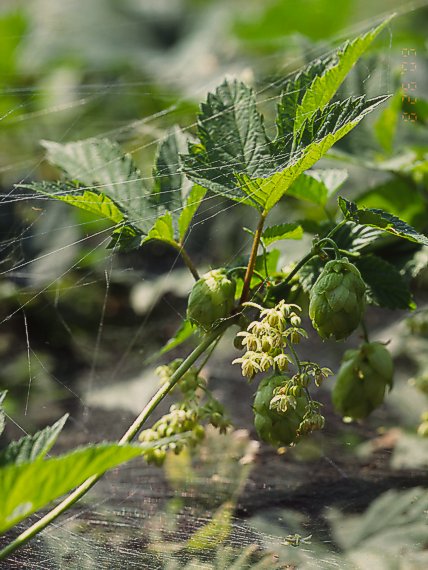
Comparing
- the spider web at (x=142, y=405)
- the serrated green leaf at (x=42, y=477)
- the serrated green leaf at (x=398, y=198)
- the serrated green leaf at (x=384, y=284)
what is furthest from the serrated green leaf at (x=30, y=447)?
the serrated green leaf at (x=398, y=198)

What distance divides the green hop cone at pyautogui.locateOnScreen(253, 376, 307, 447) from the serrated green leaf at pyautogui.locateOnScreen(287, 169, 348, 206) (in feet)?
0.97

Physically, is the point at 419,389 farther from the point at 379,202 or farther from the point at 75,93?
the point at 75,93

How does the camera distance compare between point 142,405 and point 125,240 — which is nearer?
point 125,240

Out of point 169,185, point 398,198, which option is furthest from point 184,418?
point 398,198

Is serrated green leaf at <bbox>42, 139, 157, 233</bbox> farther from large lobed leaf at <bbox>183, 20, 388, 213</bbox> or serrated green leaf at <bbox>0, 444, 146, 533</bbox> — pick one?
serrated green leaf at <bbox>0, 444, 146, 533</bbox>

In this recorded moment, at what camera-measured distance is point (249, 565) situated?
0.74 m

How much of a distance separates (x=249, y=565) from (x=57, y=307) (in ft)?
2.33

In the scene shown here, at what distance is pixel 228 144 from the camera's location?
834 millimetres

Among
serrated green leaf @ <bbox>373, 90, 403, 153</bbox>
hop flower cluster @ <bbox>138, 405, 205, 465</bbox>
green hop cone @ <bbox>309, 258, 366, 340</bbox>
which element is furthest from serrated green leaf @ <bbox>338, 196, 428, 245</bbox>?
serrated green leaf @ <bbox>373, 90, 403, 153</bbox>

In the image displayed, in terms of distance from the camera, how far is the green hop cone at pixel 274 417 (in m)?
0.75

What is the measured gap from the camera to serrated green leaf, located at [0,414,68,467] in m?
0.61

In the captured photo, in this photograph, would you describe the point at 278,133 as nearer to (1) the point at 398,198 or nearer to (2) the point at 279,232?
(2) the point at 279,232

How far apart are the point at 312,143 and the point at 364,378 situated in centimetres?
32

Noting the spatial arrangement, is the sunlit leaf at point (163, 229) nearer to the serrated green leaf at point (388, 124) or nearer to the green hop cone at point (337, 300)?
the green hop cone at point (337, 300)
